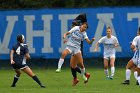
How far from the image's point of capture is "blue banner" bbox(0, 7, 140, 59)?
32125mm

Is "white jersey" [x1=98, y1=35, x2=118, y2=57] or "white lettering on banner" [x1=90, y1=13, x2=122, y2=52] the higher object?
"white jersey" [x1=98, y1=35, x2=118, y2=57]

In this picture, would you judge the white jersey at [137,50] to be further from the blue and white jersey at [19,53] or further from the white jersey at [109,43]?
the blue and white jersey at [19,53]

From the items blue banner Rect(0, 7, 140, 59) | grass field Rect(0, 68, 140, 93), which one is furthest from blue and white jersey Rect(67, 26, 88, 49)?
blue banner Rect(0, 7, 140, 59)

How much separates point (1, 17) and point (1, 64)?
3448 millimetres

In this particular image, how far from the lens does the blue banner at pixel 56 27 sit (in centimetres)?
3212

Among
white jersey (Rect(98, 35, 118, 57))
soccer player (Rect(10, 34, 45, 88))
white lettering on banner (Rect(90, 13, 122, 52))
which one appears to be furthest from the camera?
white lettering on banner (Rect(90, 13, 122, 52))

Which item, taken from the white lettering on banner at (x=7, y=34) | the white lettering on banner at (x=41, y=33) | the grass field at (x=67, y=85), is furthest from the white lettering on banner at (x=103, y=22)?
the white lettering on banner at (x=7, y=34)

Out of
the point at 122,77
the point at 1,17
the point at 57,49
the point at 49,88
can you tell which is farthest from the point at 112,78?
the point at 1,17

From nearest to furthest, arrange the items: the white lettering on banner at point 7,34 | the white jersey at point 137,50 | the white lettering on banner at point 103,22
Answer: the white jersey at point 137,50 → the white lettering on banner at point 7,34 → the white lettering on banner at point 103,22

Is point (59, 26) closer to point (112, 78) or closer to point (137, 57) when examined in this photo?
point (112, 78)

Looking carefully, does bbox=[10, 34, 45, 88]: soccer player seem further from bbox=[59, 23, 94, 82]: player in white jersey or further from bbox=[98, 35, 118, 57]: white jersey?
bbox=[98, 35, 118, 57]: white jersey

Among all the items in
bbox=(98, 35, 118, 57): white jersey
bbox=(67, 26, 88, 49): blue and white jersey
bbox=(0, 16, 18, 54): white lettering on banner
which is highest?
bbox=(67, 26, 88, 49): blue and white jersey

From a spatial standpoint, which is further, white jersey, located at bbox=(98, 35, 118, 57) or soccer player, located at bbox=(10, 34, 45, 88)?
white jersey, located at bbox=(98, 35, 118, 57)

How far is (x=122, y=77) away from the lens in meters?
25.8
